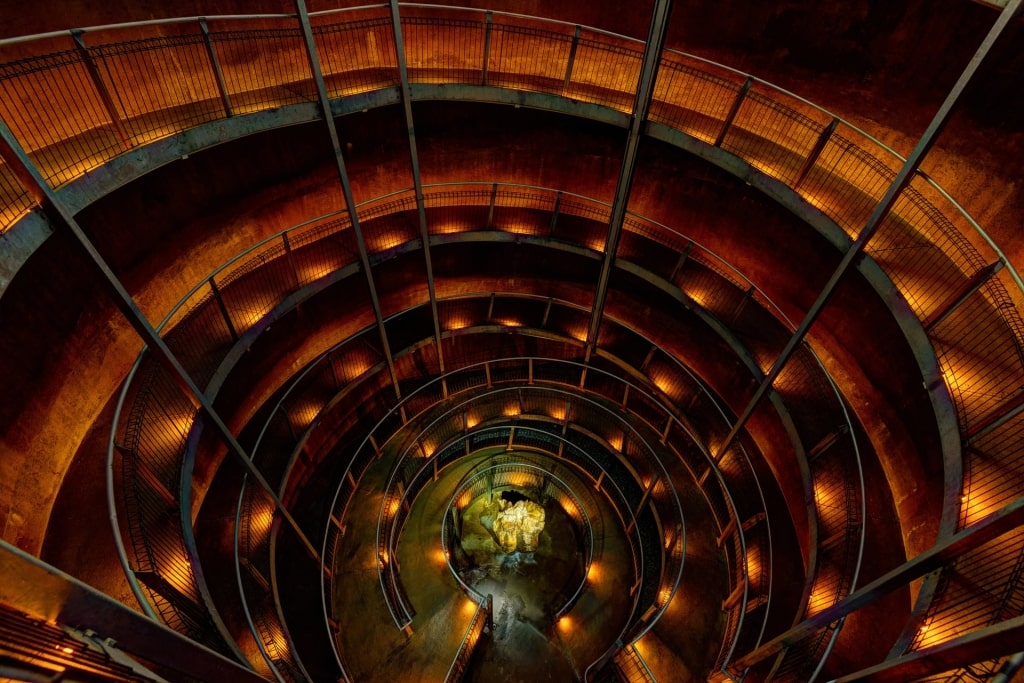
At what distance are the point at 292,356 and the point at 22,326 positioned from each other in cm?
805

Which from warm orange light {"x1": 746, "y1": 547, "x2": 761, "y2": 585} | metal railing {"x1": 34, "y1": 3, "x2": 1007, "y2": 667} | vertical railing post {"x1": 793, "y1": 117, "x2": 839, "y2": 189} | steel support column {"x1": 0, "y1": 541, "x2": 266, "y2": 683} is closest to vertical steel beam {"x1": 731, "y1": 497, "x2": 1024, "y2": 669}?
metal railing {"x1": 34, "y1": 3, "x2": 1007, "y2": 667}

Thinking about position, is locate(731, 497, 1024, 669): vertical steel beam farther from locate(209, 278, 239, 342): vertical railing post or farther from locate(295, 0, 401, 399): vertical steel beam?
locate(209, 278, 239, 342): vertical railing post

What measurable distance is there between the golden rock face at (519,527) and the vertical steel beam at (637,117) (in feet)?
Answer: 39.9

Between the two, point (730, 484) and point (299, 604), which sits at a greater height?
point (730, 484)

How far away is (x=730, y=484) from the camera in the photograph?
17.6 metres

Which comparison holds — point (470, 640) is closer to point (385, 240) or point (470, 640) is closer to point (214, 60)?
point (385, 240)

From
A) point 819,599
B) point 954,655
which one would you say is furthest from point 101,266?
point 819,599

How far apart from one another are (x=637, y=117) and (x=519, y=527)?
18754 mm

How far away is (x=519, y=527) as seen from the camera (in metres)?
23.9

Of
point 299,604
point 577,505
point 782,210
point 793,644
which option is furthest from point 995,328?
point 299,604

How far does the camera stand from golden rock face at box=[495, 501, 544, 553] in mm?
23828

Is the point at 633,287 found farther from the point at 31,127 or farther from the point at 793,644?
the point at 31,127

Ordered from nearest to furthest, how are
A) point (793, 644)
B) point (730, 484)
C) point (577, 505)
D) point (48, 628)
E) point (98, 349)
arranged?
point (48, 628)
point (98, 349)
point (793, 644)
point (730, 484)
point (577, 505)

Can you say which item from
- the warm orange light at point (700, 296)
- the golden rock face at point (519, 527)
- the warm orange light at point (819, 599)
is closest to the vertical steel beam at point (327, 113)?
the warm orange light at point (700, 296)
